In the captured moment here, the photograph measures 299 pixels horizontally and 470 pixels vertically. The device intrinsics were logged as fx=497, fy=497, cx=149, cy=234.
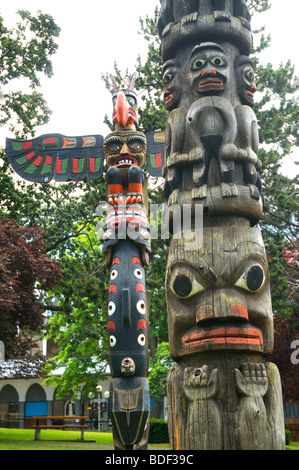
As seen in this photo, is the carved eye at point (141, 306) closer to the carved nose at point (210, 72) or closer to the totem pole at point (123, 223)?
the totem pole at point (123, 223)

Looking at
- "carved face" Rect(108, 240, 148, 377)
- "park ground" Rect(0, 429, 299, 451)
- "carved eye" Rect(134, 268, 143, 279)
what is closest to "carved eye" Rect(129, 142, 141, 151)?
"carved face" Rect(108, 240, 148, 377)

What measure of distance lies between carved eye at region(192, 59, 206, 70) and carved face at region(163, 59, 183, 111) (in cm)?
27

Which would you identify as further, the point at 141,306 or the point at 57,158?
the point at 57,158

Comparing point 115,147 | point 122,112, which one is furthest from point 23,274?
point 122,112

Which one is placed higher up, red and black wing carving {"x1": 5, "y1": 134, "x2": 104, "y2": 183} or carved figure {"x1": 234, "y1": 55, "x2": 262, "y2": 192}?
red and black wing carving {"x1": 5, "y1": 134, "x2": 104, "y2": 183}

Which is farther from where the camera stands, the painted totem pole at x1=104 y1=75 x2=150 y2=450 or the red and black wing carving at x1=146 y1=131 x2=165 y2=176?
the red and black wing carving at x1=146 y1=131 x2=165 y2=176

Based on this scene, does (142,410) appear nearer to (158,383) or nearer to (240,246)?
(240,246)

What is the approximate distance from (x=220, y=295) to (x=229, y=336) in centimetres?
38

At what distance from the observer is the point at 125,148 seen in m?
10.0

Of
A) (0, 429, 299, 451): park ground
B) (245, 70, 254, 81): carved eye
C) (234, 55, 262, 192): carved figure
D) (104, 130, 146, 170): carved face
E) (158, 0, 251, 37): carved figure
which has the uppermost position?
(104, 130, 146, 170): carved face

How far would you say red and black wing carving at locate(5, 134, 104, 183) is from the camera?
1092cm

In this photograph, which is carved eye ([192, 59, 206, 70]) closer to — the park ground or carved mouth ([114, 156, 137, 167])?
Answer: carved mouth ([114, 156, 137, 167])

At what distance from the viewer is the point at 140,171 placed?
31.8 feet

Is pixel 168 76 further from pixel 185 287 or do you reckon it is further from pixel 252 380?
pixel 252 380
